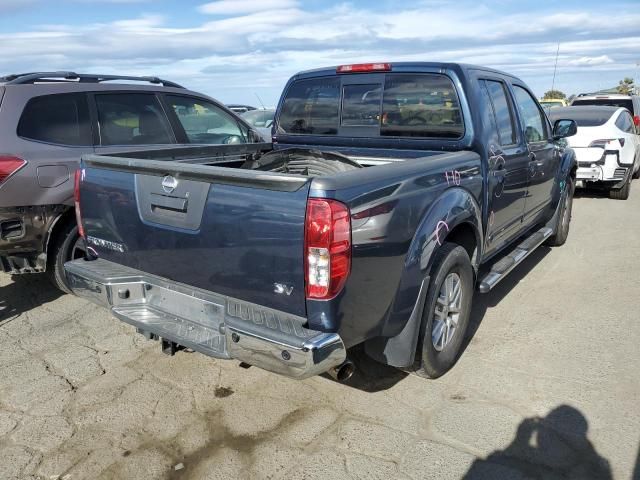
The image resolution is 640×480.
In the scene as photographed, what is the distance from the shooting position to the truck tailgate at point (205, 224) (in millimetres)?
2436

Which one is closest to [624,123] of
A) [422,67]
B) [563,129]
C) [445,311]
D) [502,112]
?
[563,129]

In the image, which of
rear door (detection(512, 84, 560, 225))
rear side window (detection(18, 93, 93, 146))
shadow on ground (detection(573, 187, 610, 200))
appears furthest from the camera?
shadow on ground (detection(573, 187, 610, 200))

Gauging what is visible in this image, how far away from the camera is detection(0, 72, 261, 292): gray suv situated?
4230mm

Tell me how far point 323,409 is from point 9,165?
302 cm


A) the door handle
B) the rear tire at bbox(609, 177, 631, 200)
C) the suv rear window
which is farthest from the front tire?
the suv rear window

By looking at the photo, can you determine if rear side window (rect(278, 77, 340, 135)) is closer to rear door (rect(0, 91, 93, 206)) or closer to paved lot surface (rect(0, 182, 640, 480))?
rear door (rect(0, 91, 93, 206))

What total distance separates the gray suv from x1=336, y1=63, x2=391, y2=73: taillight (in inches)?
81.4

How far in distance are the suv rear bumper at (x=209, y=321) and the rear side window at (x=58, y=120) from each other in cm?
163

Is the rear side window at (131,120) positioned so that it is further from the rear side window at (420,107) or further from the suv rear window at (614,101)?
the suv rear window at (614,101)

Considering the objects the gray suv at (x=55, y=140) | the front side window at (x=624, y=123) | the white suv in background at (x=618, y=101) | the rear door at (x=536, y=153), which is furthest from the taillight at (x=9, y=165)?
the white suv in background at (x=618, y=101)

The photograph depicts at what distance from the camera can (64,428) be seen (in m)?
3.01

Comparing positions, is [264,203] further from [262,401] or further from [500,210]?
[500,210]

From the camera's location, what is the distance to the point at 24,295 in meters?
5.03

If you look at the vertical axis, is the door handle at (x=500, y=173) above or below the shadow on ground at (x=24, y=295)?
above
